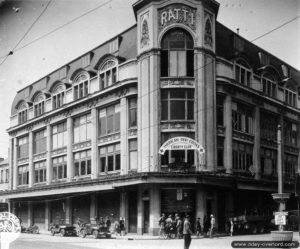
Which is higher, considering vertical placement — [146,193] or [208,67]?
[208,67]

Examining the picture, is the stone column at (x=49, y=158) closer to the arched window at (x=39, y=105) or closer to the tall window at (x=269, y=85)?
the arched window at (x=39, y=105)

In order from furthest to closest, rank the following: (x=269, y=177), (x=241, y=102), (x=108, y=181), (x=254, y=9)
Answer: (x=269, y=177) → (x=241, y=102) → (x=108, y=181) → (x=254, y=9)

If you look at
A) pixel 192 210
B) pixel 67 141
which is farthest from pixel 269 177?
pixel 67 141

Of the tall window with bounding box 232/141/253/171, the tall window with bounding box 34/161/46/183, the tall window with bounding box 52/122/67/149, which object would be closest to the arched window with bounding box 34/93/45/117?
the tall window with bounding box 52/122/67/149

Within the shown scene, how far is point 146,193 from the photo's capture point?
35.1m

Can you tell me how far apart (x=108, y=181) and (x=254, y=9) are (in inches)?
766

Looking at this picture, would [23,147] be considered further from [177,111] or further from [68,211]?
[177,111]

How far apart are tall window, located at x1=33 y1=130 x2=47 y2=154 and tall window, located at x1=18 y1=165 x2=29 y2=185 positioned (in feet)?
8.94

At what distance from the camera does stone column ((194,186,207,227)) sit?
34.3 metres

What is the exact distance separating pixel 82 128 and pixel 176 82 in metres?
11.7

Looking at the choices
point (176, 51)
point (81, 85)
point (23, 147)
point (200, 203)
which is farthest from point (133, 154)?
point (23, 147)

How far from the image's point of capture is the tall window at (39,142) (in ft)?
162

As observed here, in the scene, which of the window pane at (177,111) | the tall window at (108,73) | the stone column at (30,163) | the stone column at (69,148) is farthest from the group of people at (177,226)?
the stone column at (30,163)

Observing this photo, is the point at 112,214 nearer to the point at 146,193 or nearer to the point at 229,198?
the point at 146,193
